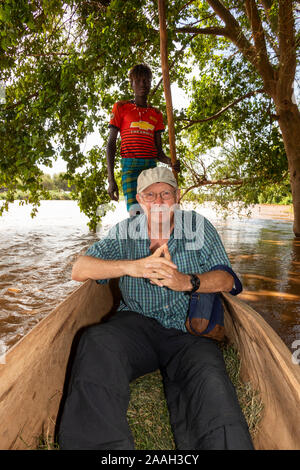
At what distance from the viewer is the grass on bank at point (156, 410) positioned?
130cm

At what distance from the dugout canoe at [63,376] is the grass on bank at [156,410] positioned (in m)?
0.04

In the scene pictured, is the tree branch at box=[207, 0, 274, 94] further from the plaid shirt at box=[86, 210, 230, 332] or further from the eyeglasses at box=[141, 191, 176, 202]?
the plaid shirt at box=[86, 210, 230, 332]

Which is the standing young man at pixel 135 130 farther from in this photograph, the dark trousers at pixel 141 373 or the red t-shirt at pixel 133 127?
the dark trousers at pixel 141 373

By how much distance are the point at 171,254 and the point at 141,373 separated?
643mm

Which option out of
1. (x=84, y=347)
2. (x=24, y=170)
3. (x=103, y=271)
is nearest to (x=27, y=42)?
(x=24, y=170)

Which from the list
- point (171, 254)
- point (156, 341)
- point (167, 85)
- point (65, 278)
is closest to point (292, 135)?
point (167, 85)

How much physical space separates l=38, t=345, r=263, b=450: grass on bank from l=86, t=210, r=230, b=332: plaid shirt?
33 centimetres

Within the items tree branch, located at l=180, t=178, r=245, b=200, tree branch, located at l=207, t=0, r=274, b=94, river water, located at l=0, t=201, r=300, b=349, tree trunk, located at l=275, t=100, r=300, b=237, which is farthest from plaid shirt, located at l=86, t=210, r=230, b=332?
tree branch, located at l=180, t=178, r=245, b=200

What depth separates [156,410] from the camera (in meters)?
1.52

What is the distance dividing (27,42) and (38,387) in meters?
4.59

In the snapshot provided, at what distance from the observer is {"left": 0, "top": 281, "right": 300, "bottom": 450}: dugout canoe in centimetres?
98

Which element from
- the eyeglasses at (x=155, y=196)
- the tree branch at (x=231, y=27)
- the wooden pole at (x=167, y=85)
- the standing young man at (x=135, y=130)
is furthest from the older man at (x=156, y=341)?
the tree branch at (x=231, y=27)
